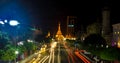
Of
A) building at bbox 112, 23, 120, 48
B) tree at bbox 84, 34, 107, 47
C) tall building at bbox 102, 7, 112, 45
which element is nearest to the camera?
tree at bbox 84, 34, 107, 47

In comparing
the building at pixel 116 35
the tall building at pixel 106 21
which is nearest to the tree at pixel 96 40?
the building at pixel 116 35

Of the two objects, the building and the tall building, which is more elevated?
the tall building

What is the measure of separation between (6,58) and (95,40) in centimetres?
5418

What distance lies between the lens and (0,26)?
64.1 metres

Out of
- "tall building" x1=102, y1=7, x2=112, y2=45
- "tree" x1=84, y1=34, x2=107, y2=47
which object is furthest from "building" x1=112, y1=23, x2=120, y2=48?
"tree" x1=84, y1=34, x2=107, y2=47

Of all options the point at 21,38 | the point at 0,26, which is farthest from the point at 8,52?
the point at 21,38

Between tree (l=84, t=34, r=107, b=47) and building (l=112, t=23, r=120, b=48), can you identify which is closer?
tree (l=84, t=34, r=107, b=47)

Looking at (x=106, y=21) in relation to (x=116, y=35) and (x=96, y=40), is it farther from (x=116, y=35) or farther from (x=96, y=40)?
(x=96, y=40)

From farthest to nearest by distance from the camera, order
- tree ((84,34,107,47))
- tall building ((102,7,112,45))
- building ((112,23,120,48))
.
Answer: tall building ((102,7,112,45)) < building ((112,23,120,48)) < tree ((84,34,107,47))

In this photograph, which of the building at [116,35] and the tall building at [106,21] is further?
the tall building at [106,21]

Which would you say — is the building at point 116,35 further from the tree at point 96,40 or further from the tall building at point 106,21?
the tree at point 96,40

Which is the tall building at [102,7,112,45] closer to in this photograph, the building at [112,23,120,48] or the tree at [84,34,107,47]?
the building at [112,23,120,48]

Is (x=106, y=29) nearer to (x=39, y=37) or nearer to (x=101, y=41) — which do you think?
(x=39, y=37)

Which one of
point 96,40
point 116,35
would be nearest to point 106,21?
point 116,35
